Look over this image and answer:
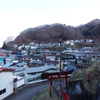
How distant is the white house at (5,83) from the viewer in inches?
385

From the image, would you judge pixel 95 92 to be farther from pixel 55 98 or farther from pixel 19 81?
pixel 19 81

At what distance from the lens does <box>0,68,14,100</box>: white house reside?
978 cm

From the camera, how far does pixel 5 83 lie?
10219 mm

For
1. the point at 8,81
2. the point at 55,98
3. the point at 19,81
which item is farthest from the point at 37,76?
the point at 55,98

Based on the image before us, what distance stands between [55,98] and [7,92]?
5.05 meters

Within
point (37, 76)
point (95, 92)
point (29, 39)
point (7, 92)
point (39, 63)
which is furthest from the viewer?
point (29, 39)

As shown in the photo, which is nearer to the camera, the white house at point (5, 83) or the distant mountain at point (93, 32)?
the white house at point (5, 83)

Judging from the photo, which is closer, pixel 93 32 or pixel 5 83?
pixel 5 83

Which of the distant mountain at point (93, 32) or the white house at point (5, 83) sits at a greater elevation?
the distant mountain at point (93, 32)

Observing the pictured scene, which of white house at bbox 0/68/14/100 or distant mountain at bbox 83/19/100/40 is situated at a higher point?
distant mountain at bbox 83/19/100/40

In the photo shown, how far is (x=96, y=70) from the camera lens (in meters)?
10.7

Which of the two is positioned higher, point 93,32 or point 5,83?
point 93,32

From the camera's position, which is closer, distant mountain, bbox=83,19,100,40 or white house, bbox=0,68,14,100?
→ white house, bbox=0,68,14,100

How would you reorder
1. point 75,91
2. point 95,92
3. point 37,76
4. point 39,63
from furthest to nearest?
point 39,63 < point 37,76 < point 75,91 < point 95,92
